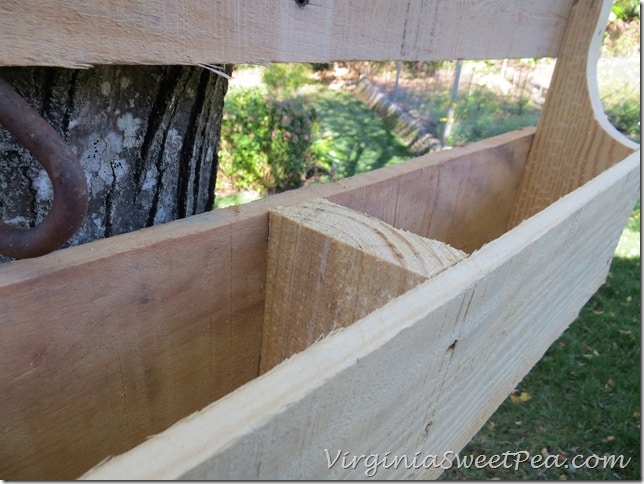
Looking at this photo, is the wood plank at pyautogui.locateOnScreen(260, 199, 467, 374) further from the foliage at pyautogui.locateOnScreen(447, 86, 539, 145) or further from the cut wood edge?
the foliage at pyautogui.locateOnScreen(447, 86, 539, 145)

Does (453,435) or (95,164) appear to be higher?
(95,164)

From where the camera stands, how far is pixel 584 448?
2131mm

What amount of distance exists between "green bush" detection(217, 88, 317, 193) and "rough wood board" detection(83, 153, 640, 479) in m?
3.77

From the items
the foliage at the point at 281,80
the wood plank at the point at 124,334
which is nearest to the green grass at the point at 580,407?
the wood plank at the point at 124,334

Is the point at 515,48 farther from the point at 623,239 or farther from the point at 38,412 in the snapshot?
the point at 623,239

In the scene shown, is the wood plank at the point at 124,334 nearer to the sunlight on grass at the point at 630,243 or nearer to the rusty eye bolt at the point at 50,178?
the rusty eye bolt at the point at 50,178

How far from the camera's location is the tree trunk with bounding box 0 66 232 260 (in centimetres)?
70

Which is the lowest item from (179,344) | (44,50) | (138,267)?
(179,344)

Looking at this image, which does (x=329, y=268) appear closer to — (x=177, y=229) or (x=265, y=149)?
(x=177, y=229)

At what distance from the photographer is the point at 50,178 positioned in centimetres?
54

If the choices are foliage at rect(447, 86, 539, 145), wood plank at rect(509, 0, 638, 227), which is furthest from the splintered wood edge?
foliage at rect(447, 86, 539, 145)

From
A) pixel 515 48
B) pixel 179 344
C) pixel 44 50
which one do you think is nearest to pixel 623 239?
pixel 515 48

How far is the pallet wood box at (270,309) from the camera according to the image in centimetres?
47

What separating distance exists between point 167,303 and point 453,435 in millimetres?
498
